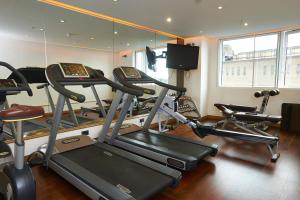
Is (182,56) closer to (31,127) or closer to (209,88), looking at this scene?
(209,88)

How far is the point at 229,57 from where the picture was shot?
593 cm

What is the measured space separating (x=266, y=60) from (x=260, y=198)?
4.31m

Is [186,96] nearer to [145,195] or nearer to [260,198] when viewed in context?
[260,198]

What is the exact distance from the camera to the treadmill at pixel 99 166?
183cm

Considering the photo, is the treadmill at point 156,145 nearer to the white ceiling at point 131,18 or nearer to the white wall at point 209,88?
the white ceiling at point 131,18

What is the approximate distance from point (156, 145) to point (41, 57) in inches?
93.3

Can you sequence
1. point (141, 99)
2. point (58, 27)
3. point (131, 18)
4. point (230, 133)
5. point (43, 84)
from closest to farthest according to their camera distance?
1. point (230, 133)
2. point (43, 84)
3. point (58, 27)
4. point (131, 18)
5. point (141, 99)

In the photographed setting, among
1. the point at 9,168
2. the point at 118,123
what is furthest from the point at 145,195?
the point at 118,123

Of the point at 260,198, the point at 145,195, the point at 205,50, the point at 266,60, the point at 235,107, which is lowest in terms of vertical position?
the point at 260,198

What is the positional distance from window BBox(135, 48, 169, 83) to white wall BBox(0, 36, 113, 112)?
98cm

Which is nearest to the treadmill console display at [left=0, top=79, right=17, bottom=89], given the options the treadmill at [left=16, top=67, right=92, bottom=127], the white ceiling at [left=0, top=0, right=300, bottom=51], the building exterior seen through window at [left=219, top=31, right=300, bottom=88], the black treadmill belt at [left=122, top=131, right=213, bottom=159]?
the treadmill at [left=16, top=67, right=92, bottom=127]

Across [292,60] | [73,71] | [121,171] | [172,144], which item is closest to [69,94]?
[73,71]

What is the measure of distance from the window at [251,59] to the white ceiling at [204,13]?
0.53 metres

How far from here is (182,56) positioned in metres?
5.49
